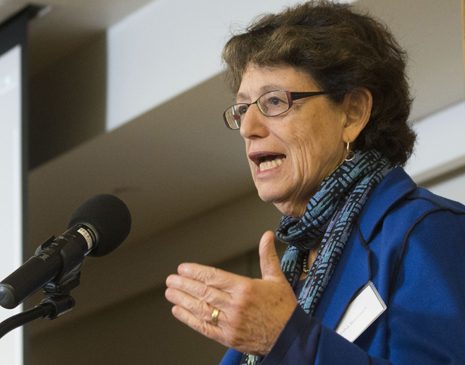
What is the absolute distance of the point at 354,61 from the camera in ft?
7.12

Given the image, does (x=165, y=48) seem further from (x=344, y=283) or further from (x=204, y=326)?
Answer: (x=204, y=326)

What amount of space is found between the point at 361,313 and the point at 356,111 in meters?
0.53

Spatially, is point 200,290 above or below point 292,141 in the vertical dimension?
below

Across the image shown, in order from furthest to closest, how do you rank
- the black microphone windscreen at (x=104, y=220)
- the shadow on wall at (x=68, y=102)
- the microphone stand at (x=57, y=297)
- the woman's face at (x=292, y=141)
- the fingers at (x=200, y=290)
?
the shadow on wall at (x=68, y=102)
the woman's face at (x=292, y=141)
the black microphone windscreen at (x=104, y=220)
the microphone stand at (x=57, y=297)
the fingers at (x=200, y=290)

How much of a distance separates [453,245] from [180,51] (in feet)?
9.87

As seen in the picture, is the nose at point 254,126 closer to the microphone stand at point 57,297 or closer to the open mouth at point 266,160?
the open mouth at point 266,160

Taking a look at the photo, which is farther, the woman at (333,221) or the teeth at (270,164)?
the teeth at (270,164)

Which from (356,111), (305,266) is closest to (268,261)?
(305,266)

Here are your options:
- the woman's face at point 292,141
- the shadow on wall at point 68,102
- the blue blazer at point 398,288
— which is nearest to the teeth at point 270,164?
the woman's face at point 292,141

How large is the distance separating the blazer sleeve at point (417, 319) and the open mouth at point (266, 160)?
1.32 ft

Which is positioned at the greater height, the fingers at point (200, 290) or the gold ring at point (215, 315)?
the fingers at point (200, 290)

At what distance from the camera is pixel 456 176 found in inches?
180

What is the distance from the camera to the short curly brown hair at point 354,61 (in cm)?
217

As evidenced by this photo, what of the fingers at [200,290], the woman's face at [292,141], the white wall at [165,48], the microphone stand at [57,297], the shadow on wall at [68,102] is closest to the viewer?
the fingers at [200,290]
